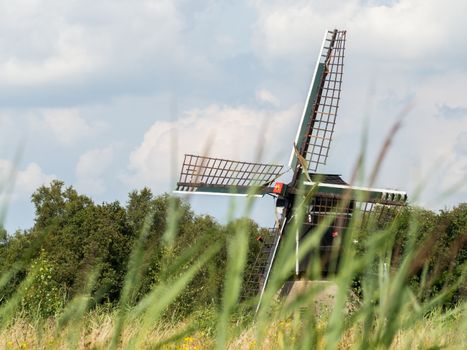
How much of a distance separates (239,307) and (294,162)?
62.1 ft

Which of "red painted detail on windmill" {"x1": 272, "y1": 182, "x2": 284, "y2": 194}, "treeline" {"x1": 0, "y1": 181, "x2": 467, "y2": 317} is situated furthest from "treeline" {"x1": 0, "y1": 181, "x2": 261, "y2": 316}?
"red painted detail on windmill" {"x1": 272, "y1": 182, "x2": 284, "y2": 194}

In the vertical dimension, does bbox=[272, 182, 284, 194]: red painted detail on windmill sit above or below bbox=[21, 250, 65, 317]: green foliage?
above

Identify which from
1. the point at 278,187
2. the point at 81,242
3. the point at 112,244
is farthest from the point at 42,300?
the point at 81,242

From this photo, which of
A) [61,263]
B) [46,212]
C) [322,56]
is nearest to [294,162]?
[322,56]

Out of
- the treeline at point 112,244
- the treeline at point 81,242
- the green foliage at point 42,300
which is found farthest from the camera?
the treeline at point 81,242

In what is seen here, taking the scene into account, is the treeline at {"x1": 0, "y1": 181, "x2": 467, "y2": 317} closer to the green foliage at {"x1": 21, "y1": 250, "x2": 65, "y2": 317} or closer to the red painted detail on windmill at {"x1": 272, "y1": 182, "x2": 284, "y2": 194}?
the green foliage at {"x1": 21, "y1": 250, "x2": 65, "y2": 317}

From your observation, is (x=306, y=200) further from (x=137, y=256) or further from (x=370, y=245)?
(x=137, y=256)

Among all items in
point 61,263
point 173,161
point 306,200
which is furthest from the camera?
point 61,263

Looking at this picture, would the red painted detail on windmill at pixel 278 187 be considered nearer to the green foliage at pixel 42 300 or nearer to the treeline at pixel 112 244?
the treeline at pixel 112 244

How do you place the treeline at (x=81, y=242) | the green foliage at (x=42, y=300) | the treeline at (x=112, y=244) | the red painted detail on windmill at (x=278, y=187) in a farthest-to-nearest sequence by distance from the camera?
1. the treeline at (x=81, y=242)
2. the red painted detail on windmill at (x=278, y=187)
3. the green foliage at (x=42, y=300)
4. the treeline at (x=112, y=244)

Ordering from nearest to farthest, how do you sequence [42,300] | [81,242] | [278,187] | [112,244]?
[42,300]
[278,187]
[112,244]
[81,242]

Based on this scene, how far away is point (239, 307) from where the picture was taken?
3273 millimetres

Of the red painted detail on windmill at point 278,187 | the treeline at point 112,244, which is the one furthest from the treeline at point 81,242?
the red painted detail on windmill at point 278,187

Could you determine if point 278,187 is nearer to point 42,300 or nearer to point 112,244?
point 42,300
